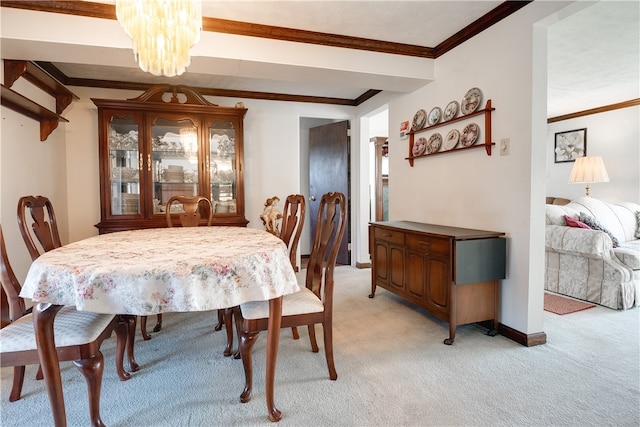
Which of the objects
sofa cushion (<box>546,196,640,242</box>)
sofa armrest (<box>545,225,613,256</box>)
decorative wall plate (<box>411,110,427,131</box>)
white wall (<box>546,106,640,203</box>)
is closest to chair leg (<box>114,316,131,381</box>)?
decorative wall plate (<box>411,110,427,131</box>)

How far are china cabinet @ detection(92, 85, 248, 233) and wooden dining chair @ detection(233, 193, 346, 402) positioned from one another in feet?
6.46

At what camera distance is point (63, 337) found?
134 centimetres

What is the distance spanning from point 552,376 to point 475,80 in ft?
6.86

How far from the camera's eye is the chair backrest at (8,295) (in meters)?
1.44

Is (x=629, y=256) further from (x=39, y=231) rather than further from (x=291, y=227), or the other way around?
(x=39, y=231)

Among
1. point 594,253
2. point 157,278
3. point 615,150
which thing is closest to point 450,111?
point 594,253

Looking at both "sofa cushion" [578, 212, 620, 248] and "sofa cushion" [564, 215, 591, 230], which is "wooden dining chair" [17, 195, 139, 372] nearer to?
"sofa cushion" [564, 215, 591, 230]

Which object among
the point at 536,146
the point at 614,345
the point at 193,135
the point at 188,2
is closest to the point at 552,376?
the point at 614,345

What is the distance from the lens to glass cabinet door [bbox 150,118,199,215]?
3.57 m

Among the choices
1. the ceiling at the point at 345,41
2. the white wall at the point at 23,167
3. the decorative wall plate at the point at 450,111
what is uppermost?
the ceiling at the point at 345,41

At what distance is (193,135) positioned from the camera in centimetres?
366

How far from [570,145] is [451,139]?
3634 millimetres

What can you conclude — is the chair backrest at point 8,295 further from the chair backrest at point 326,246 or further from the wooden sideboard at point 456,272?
the wooden sideboard at point 456,272

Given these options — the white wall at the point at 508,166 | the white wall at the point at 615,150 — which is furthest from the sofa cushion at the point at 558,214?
the white wall at the point at 615,150
